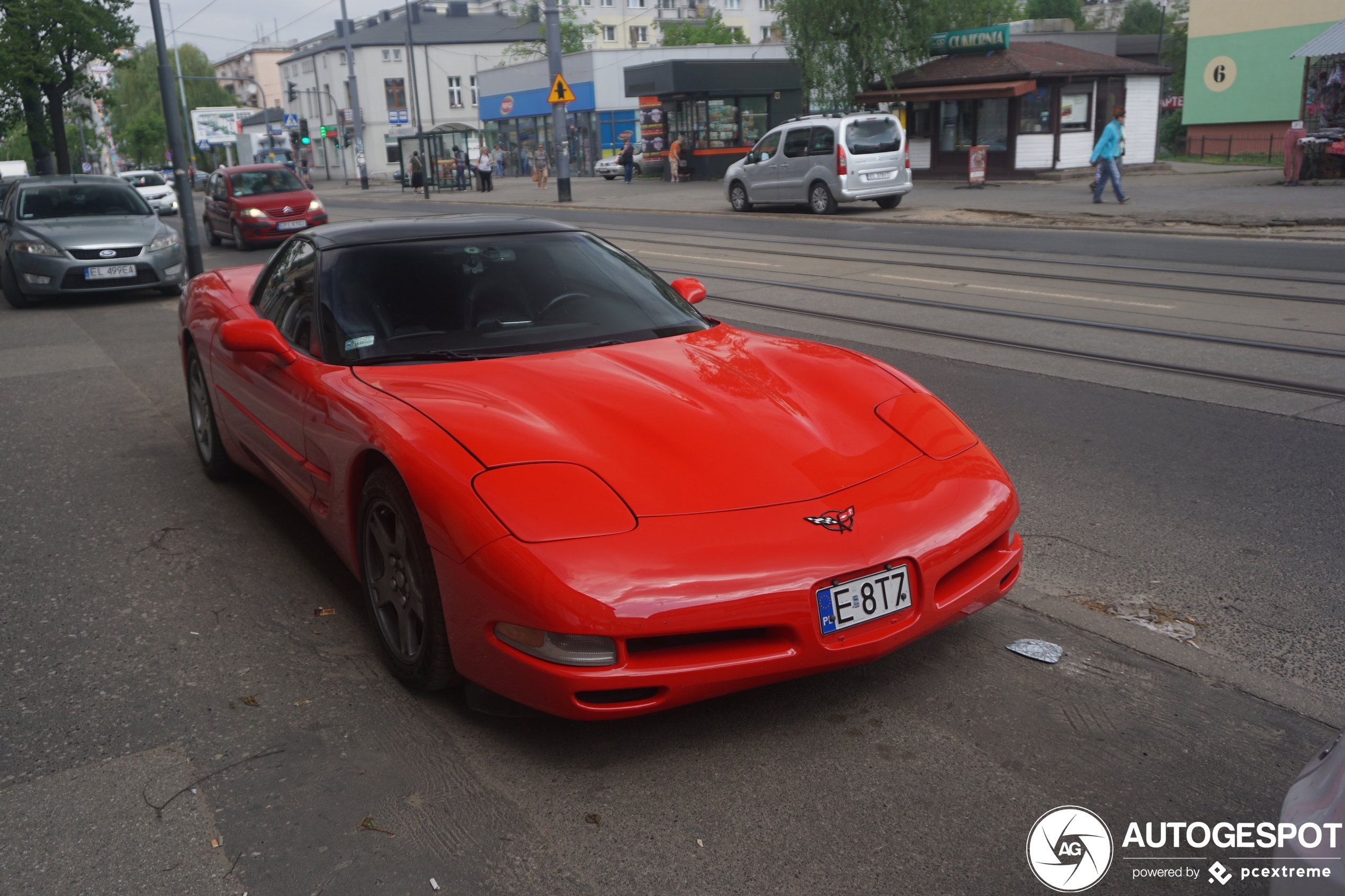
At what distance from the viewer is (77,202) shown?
1433 centimetres

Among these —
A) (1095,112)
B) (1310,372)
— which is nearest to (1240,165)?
(1095,112)

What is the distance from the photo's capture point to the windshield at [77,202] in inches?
555

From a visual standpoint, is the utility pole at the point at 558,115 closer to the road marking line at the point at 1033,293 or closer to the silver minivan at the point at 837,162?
the silver minivan at the point at 837,162

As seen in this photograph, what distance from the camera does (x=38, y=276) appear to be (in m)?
13.2

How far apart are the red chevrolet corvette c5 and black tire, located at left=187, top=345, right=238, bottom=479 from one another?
105 cm

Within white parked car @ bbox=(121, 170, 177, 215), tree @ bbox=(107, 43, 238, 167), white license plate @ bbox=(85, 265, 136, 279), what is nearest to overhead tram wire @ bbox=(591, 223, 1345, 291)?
white license plate @ bbox=(85, 265, 136, 279)

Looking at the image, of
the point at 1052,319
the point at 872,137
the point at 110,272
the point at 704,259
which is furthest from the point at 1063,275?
the point at 110,272

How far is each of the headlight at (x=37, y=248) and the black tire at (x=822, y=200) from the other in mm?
14150

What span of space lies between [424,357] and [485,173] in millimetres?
38198

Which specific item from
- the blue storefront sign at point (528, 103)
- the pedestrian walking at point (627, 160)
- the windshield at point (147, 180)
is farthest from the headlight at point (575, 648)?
the blue storefront sign at point (528, 103)

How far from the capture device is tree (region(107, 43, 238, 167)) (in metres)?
91.8

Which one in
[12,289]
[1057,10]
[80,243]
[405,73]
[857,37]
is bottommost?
[12,289]

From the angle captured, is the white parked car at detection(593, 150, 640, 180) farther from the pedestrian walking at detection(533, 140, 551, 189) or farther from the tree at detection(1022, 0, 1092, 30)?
the tree at detection(1022, 0, 1092, 30)

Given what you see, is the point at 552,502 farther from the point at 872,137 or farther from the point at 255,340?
the point at 872,137
